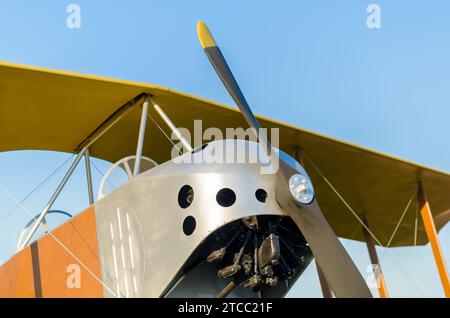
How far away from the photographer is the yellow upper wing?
796cm

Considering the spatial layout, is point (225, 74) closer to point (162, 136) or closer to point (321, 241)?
point (321, 241)

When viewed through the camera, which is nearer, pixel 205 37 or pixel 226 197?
pixel 226 197

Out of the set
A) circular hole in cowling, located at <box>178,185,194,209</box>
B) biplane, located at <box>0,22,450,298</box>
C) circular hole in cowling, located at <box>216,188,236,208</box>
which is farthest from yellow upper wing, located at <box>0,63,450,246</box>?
circular hole in cowling, located at <box>216,188,236,208</box>

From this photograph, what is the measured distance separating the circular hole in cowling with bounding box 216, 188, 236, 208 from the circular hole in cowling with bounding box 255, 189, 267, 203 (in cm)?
24

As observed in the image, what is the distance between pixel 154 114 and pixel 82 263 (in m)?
2.40

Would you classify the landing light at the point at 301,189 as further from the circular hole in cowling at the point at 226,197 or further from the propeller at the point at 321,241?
the circular hole in cowling at the point at 226,197

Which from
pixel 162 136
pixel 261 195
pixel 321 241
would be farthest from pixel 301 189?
pixel 162 136

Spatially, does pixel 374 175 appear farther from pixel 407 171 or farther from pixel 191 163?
pixel 191 163

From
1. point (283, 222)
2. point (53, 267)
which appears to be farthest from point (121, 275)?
point (283, 222)

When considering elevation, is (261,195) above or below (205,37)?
below

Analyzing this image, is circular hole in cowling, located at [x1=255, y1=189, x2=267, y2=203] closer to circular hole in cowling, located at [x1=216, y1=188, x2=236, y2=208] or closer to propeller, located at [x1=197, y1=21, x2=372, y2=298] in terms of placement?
propeller, located at [x1=197, y1=21, x2=372, y2=298]

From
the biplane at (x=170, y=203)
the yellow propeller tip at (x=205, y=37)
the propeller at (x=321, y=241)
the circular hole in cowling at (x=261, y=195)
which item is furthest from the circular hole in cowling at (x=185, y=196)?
the yellow propeller tip at (x=205, y=37)

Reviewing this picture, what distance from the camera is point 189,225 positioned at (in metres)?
6.54

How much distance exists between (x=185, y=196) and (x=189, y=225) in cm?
33
